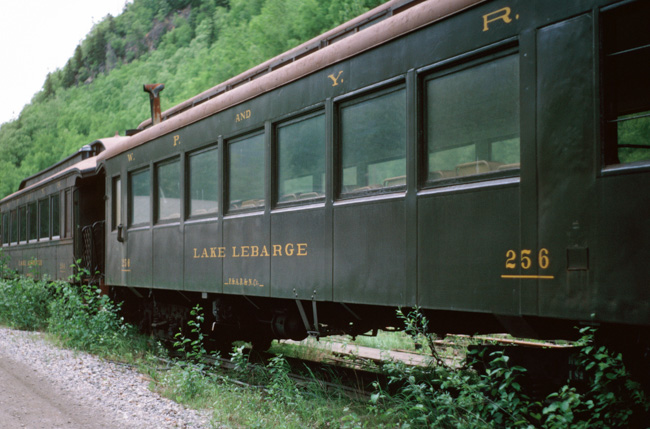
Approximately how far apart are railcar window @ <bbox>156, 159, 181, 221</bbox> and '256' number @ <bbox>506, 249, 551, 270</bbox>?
5201 millimetres

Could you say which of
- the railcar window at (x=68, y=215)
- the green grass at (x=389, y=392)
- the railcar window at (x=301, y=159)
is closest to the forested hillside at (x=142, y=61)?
the railcar window at (x=68, y=215)

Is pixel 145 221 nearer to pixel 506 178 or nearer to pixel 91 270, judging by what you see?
pixel 91 270

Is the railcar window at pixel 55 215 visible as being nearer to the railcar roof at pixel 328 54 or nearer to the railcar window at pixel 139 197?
the railcar window at pixel 139 197

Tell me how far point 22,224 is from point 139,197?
10.9 m

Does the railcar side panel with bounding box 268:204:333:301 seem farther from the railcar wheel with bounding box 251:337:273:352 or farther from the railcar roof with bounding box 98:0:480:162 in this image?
the railcar wheel with bounding box 251:337:273:352

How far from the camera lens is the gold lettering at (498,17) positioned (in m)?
4.10

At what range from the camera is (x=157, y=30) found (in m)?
104

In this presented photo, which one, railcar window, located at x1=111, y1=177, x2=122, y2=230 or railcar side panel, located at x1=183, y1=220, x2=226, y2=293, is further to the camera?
railcar window, located at x1=111, y1=177, x2=122, y2=230

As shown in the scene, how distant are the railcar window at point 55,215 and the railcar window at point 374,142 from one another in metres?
10.6

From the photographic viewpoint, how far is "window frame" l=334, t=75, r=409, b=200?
4.91 m

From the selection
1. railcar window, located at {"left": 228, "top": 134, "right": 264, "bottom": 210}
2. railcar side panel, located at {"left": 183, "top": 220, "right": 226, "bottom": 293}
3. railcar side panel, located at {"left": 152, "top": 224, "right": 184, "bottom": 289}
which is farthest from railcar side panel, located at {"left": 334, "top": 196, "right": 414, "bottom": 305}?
railcar side panel, located at {"left": 152, "top": 224, "right": 184, "bottom": 289}

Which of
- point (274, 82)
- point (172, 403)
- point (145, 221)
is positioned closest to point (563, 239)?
point (274, 82)

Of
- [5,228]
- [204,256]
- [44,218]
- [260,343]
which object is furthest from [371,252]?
[5,228]

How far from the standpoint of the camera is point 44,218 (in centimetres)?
1609
